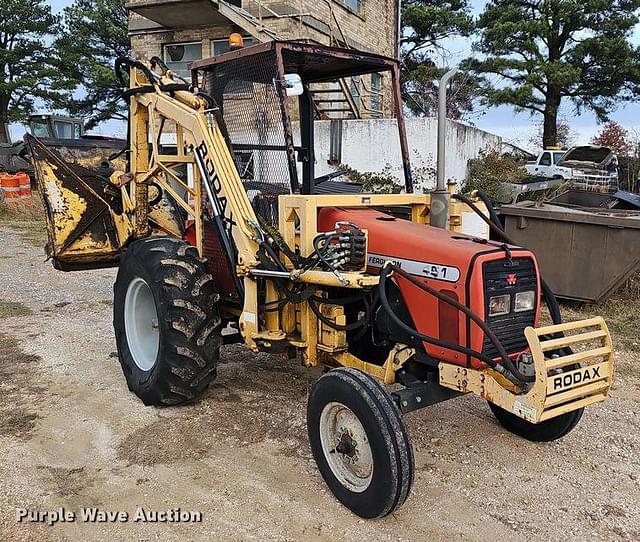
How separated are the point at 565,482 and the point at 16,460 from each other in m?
3.15

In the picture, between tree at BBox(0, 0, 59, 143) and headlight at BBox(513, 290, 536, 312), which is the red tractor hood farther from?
tree at BBox(0, 0, 59, 143)

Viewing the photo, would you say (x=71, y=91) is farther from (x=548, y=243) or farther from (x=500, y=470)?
(x=500, y=470)

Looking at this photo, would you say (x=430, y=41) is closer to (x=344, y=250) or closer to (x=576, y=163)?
(x=576, y=163)

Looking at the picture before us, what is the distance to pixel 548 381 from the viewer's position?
9.91 feet

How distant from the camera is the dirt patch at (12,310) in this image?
23.5 ft

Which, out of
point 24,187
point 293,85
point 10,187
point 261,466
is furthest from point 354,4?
point 261,466

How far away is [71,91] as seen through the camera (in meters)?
28.3

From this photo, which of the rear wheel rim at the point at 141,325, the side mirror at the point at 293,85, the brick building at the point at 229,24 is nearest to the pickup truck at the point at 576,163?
the brick building at the point at 229,24

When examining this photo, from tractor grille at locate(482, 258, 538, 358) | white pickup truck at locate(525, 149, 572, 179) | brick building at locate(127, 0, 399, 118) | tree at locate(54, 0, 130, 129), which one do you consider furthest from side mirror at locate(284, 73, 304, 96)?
tree at locate(54, 0, 130, 129)

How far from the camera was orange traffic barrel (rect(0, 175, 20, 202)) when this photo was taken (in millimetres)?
16281

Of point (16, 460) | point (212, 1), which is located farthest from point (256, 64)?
point (212, 1)

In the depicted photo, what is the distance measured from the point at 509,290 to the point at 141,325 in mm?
2810

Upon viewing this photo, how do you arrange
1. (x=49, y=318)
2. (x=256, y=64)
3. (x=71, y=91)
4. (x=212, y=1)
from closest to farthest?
(x=256, y=64)
(x=49, y=318)
(x=212, y=1)
(x=71, y=91)

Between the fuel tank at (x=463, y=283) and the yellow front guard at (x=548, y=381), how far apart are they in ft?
0.35
